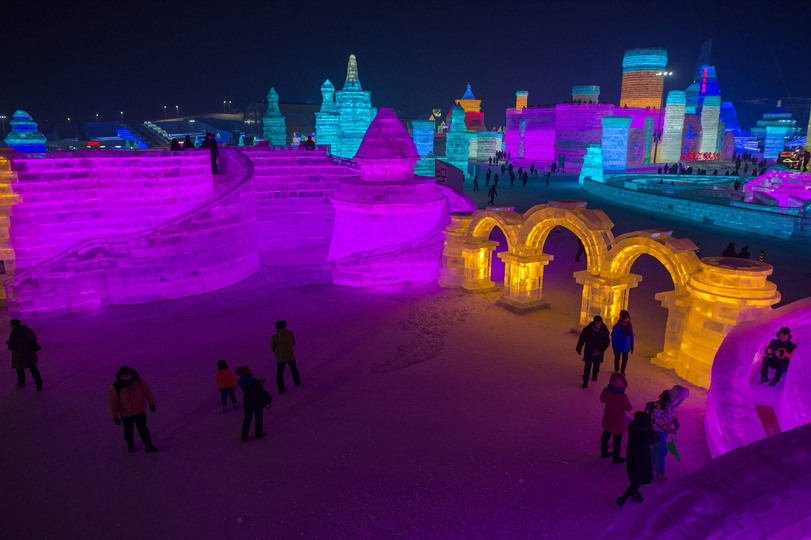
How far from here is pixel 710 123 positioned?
178 feet

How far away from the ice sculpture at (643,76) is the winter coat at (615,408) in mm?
57306

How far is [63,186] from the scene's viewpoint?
12641 mm

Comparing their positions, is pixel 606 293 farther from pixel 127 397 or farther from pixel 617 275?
pixel 127 397

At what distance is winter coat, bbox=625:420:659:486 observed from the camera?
5.15 meters

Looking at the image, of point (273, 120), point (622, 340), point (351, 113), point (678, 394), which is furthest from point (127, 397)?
point (351, 113)

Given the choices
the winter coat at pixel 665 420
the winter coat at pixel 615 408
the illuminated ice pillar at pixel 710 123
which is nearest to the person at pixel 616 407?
the winter coat at pixel 615 408

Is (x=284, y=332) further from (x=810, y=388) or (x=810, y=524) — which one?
(x=810, y=388)

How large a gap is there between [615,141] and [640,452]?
126ft

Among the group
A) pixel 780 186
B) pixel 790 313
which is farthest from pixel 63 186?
pixel 780 186

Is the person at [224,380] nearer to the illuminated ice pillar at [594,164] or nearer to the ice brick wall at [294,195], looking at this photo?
the ice brick wall at [294,195]

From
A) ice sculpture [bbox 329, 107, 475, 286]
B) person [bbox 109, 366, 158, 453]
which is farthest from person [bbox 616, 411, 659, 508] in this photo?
ice sculpture [bbox 329, 107, 475, 286]

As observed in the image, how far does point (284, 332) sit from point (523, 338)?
504 centimetres

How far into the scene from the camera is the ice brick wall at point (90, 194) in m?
12.4

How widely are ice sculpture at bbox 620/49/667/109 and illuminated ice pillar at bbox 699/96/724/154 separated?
469 cm
